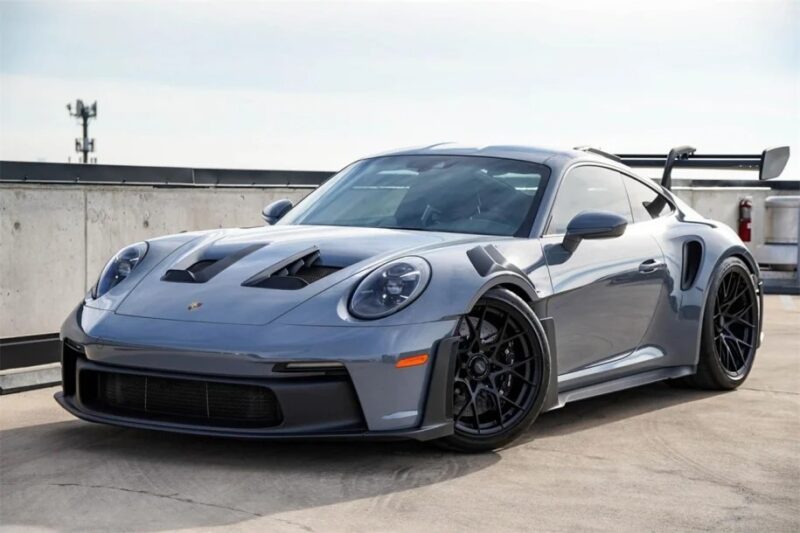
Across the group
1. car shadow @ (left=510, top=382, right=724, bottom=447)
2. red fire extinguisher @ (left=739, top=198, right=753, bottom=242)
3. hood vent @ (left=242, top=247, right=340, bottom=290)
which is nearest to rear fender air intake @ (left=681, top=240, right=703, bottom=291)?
car shadow @ (left=510, top=382, right=724, bottom=447)

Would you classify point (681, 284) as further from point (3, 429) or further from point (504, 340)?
point (3, 429)

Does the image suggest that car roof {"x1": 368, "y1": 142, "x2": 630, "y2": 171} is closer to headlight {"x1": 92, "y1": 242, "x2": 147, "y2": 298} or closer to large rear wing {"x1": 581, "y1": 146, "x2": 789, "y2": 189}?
large rear wing {"x1": 581, "y1": 146, "x2": 789, "y2": 189}

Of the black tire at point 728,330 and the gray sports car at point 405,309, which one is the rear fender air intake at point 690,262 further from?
the black tire at point 728,330

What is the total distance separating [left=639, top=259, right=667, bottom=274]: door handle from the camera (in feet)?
21.2

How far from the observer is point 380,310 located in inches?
197

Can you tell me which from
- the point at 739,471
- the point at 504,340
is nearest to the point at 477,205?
the point at 504,340

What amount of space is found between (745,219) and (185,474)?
12.7 m

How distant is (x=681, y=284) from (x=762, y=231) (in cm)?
1032

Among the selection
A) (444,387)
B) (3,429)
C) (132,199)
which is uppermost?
(132,199)

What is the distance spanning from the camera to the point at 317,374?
4.89 m

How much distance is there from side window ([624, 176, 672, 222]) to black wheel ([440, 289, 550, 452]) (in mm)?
1627

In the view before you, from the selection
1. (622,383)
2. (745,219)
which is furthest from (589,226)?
(745,219)

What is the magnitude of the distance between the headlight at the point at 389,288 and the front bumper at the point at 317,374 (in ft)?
0.36

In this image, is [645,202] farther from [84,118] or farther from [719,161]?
[84,118]
